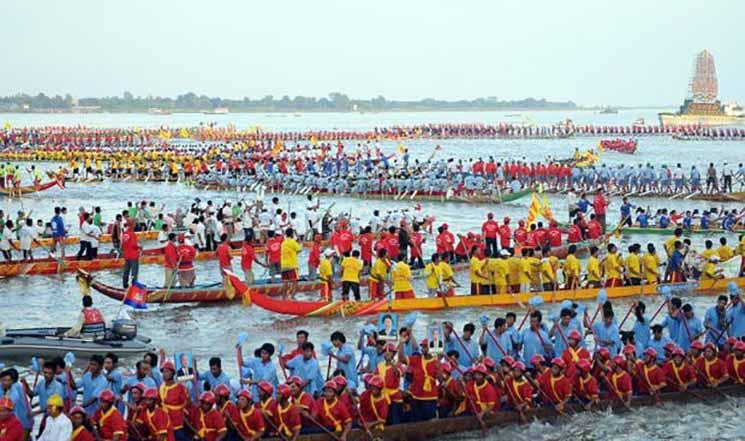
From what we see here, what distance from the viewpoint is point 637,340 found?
15.1 metres

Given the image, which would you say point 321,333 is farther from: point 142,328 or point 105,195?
point 105,195

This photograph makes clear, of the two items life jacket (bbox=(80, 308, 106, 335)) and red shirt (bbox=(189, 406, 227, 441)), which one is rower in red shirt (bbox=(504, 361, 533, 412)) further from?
life jacket (bbox=(80, 308, 106, 335))

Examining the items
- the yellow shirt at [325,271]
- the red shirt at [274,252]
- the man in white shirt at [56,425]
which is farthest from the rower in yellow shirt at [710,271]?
the man in white shirt at [56,425]

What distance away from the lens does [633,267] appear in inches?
829

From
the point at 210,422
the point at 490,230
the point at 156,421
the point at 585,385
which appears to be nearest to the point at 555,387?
the point at 585,385

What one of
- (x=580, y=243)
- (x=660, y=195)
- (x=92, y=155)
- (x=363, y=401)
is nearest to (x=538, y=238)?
(x=580, y=243)

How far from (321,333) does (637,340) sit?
619 centimetres

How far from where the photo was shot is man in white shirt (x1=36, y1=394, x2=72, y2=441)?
1038 centimetres

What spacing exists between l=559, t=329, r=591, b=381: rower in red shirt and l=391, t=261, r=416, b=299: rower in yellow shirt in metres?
6.07

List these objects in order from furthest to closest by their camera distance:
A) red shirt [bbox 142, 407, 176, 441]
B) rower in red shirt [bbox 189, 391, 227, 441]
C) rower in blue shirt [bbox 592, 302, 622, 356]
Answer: rower in blue shirt [bbox 592, 302, 622, 356] → rower in red shirt [bbox 189, 391, 227, 441] → red shirt [bbox 142, 407, 176, 441]

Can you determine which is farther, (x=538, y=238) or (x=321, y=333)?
(x=538, y=238)

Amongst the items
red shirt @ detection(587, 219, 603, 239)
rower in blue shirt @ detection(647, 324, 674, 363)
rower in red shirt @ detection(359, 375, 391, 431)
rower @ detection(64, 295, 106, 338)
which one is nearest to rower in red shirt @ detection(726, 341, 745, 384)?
rower in blue shirt @ detection(647, 324, 674, 363)

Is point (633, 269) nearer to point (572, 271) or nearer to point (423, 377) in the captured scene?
point (572, 271)

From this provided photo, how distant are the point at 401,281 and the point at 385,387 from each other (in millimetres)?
7228
